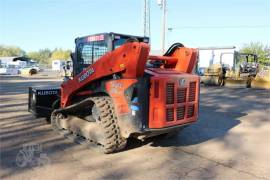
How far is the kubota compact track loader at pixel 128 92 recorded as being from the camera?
5.88 m

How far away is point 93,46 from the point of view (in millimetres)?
7281

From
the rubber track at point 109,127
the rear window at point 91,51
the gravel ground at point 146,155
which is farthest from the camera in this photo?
the rear window at point 91,51

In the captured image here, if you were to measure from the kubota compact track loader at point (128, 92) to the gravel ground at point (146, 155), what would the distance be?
49cm

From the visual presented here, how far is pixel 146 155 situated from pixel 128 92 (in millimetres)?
1371

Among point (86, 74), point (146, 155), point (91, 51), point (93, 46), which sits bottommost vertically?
point (146, 155)

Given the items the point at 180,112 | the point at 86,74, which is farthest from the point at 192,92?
the point at 86,74

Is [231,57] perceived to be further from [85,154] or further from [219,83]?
[85,154]

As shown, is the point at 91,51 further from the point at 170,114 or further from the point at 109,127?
the point at 170,114

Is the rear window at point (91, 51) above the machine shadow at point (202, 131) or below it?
above

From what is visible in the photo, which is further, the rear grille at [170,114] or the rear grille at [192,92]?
the rear grille at [192,92]

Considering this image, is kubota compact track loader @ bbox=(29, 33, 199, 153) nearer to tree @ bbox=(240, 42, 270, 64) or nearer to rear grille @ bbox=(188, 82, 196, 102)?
rear grille @ bbox=(188, 82, 196, 102)

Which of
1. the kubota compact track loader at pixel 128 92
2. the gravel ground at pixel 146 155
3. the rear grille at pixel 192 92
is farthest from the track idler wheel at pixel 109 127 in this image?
the rear grille at pixel 192 92

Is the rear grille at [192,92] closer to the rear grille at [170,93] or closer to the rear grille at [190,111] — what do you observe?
the rear grille at [190,111]

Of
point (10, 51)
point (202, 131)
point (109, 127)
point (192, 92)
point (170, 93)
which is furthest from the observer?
point (10, 51)
